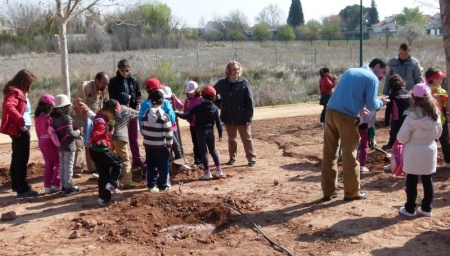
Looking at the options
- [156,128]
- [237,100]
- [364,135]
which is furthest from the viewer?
[237,100]

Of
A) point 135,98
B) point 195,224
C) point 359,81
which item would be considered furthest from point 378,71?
point 135,98

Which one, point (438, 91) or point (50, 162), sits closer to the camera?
point (50, 162)

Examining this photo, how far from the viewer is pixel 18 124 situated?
8.27 metres

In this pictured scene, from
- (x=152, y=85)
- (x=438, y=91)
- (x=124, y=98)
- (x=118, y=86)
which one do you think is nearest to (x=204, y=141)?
(x=152, y=85)

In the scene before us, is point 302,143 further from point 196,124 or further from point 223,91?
point 196,124

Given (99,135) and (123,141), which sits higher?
(99,135)

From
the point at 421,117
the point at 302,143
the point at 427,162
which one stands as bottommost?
the point at 302,143

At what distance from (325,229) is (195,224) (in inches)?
61.1

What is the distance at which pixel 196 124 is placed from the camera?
932 cm

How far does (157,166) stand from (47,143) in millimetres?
1699

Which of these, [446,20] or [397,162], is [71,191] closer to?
[397,162]

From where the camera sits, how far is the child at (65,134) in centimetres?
842

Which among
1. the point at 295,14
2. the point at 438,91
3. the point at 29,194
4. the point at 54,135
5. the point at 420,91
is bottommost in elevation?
the point at 29,194

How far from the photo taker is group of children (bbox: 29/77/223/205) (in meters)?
8.01
